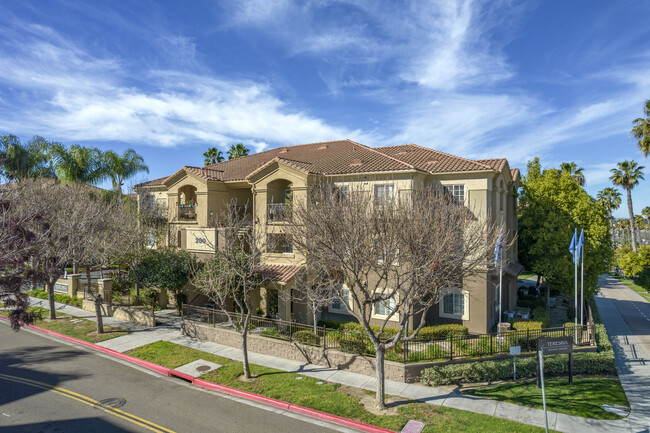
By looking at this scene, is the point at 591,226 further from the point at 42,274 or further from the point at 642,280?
the point at 42,274

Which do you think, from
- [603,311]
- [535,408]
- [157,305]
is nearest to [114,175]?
[157,305]

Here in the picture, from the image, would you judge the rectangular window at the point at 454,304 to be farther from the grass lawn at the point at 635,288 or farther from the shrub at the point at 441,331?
the grass lawn at the point at 635,288

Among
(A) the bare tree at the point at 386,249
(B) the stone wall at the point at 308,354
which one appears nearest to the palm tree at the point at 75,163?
(B) the stone wall at the point at 308,354

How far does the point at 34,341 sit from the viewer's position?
63.9 feet

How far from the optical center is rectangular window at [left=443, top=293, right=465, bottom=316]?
Answer: 20.7 m

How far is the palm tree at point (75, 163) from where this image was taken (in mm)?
36438

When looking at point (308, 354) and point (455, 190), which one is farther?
point (455, 190)

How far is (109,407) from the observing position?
12.4m

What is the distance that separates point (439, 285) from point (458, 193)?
30.6 ft

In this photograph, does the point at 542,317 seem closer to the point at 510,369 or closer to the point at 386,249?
the point at 510,369

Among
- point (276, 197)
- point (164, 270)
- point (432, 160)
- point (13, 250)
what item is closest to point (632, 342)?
point (432, 160)

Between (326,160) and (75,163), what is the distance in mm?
27176

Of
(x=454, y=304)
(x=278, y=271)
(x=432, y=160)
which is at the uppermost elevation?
(x=432, y=160)

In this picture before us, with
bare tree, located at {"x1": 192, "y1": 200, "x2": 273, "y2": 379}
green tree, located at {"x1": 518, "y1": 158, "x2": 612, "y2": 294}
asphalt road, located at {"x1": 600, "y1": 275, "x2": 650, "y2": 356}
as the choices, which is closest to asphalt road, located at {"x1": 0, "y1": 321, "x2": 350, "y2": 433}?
bare tree, located at {"x1": 192, "y1": 200, "x2": 273, "y2": 379}
